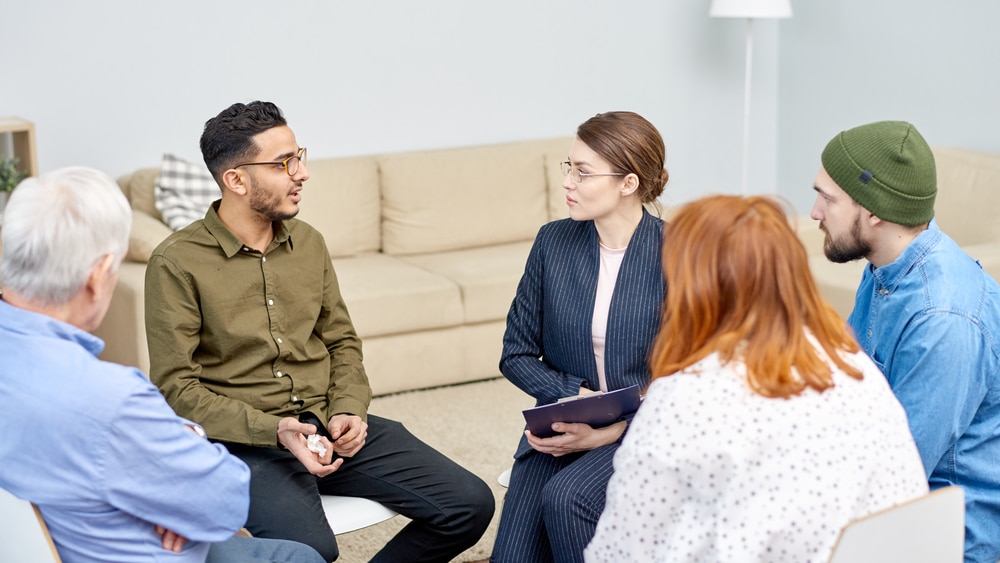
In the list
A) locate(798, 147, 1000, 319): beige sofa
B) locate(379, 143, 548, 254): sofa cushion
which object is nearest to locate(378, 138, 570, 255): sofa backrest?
locate(379, 143, 548, 254): sofa cushion

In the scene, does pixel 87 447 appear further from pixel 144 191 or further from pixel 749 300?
pixel 144 191

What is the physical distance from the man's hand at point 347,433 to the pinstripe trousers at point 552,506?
0.34 metres

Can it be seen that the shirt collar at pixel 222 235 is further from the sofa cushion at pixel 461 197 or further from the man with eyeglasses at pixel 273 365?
the sofa cushion at pixel 461 197

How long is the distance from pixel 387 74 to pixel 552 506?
3074mm

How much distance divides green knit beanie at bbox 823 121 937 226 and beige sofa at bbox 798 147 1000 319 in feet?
6.29

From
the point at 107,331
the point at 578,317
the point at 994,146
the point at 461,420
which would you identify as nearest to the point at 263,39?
the point at 107,331

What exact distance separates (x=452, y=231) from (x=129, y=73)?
145cm

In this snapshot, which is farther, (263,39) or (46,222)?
(263,39)

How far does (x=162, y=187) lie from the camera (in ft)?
13.8

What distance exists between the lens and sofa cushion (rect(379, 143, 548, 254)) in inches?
183

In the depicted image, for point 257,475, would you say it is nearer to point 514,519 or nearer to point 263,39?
point 514,519

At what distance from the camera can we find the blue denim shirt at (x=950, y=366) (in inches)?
73.5

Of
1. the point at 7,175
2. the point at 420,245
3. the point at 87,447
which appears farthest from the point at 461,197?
the point at 87,447

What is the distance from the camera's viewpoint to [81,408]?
1.49m
